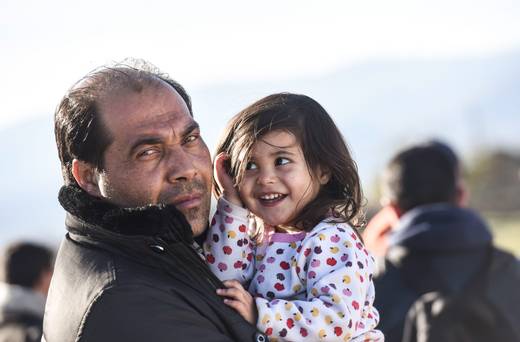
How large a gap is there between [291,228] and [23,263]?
127 inches

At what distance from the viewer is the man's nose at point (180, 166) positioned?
3.21m

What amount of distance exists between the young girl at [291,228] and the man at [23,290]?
2369 mm

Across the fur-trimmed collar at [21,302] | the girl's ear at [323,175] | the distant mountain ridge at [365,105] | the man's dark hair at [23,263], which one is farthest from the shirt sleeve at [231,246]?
the distant mountain ridge at [365,105]

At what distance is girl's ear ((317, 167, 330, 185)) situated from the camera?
11.5 ft

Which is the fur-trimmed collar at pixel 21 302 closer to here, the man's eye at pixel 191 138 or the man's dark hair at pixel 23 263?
the man's dark hair at pixel 23 263

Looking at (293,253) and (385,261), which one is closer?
(293,253)

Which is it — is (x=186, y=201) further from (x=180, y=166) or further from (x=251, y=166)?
(x=251, y=166)

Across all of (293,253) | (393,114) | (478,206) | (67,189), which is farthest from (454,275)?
(393,114)

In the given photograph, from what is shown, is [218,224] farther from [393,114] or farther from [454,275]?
[393,114]

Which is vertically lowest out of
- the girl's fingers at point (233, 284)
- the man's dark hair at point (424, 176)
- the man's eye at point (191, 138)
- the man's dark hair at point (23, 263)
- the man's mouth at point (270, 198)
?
the man's dark hair at point (23, 263)

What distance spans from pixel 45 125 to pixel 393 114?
52736 mm

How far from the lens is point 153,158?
325 centimetres

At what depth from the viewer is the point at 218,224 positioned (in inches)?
131

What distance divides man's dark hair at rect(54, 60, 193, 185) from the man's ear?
0.9 inches
